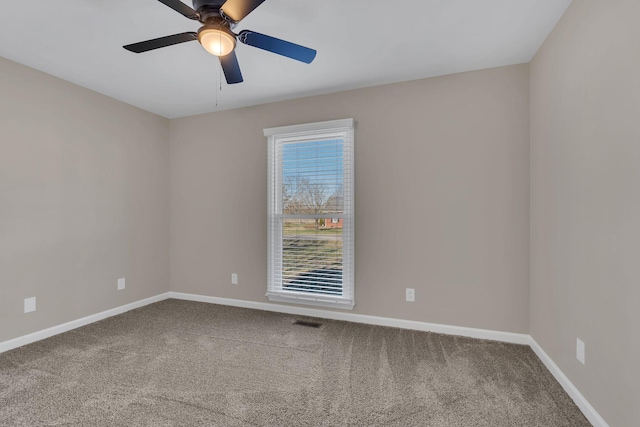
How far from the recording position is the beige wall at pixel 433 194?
2.67 metres

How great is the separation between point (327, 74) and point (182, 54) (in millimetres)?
1270

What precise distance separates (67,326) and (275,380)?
236 cm

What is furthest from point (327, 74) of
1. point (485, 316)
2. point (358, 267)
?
point (485, 316)

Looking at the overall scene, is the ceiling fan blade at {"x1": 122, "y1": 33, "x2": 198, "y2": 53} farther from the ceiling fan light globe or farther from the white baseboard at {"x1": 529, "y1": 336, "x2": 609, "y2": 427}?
the white baseboard at {"x1": 529, "y1": 336, "x2": 609, "y2": 427}

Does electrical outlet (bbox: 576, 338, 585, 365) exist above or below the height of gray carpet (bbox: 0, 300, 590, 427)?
above

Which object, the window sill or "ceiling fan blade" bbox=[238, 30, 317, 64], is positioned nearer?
"ceiling fan blade" bbox=[238, 30, 317, 64]

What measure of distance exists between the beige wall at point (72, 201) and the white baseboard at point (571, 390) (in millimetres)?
4220

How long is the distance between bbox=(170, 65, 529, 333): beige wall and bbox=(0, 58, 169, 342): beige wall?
1.28 metres

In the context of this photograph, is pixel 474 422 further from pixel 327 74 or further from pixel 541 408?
pixel 327 74

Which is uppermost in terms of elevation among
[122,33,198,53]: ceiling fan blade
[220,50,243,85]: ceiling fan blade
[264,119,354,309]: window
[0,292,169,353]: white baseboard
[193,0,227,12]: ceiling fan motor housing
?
[193,0,227,12]: ceiling fan motor housing

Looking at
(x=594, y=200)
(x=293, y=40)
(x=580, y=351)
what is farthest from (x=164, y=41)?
(x=580, y=351)

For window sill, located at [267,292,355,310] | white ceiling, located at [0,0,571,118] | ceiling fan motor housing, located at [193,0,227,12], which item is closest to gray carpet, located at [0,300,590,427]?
window sill, located at [267,292,355,310]

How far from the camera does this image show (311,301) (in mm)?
3336

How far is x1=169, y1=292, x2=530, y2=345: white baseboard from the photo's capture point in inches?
106
